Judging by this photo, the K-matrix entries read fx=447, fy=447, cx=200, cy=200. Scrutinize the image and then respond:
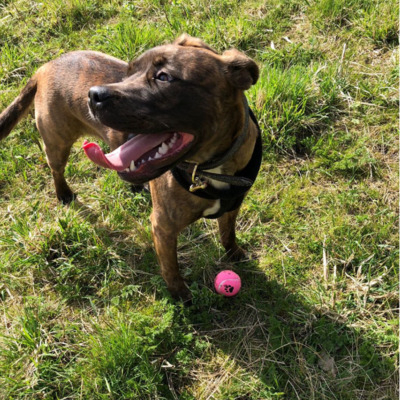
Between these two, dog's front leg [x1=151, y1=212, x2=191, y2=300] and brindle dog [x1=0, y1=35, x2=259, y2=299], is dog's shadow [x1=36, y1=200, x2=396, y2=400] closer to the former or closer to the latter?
dog's front leg [x1=151, y1=212, x2=191, y2=300]

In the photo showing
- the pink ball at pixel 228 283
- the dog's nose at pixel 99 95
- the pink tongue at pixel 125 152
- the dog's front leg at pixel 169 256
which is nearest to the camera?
the dog's nose at pixel 99 95

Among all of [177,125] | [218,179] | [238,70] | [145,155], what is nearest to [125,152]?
[145,155]

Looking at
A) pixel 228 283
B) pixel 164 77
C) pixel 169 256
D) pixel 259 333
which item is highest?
pixel 164 77

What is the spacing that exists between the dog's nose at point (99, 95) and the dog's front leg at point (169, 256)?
3.11ft

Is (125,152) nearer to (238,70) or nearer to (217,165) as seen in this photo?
(217,165)

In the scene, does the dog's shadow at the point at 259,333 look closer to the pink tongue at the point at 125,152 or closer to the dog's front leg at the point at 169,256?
the dog's front leg at the point at 169,256

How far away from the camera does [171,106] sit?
228 cm

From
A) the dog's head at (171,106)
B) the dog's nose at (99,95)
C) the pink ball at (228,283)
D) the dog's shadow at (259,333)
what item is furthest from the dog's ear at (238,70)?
the dog's shadow at (259,333)

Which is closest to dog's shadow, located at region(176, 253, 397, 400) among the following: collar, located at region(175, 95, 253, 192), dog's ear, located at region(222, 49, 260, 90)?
collar, located at region(175, 95, 253, 192)

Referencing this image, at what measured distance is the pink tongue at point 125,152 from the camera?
233 centimetres

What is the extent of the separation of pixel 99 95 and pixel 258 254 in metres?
1.85

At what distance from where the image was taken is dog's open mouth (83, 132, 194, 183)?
7.52 ft

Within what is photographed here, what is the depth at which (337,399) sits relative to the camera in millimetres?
2746

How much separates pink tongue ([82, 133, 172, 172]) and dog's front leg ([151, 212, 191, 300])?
2.08 feet
